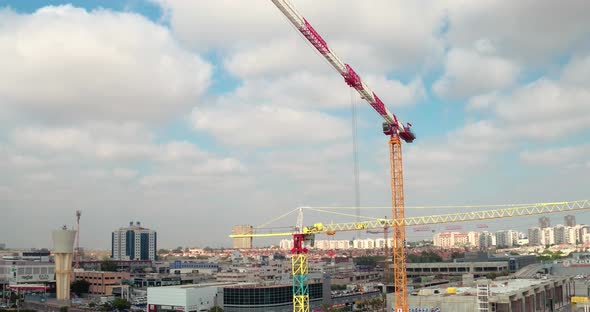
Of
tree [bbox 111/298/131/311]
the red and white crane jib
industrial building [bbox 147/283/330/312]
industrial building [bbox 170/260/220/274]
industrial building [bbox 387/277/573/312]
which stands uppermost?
the red and white crane jib

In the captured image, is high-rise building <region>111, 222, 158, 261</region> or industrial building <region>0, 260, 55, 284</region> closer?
industrial building <region>0, 260, 55, 284</region>

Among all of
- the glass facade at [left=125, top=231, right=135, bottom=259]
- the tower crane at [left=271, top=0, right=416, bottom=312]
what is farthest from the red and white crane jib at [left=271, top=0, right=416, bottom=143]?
the glass facade at [left=125, top=231, right=135, bottom=259]

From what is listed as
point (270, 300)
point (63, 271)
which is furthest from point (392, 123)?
point (63, 271)

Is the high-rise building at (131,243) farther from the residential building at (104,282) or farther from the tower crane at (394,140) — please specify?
the tower crane at (394,140)

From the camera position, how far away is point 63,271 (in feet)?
227

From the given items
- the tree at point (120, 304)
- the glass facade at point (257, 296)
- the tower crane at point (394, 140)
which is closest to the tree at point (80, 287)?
the tree at point (120, 304)

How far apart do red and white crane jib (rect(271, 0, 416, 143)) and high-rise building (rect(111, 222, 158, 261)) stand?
413 feet

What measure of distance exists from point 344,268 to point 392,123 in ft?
209

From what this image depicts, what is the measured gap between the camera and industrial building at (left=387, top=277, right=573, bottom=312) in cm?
3738

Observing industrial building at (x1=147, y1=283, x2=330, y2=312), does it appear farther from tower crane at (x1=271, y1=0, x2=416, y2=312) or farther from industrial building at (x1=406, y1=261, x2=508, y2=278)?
industrial building at (x1=406, y1=261, x2=508, y2=278)

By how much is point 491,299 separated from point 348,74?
18529 mm

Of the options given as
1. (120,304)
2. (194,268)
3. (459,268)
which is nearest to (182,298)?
(120,304)

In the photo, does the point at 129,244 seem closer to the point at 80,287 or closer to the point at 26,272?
the point at 26,272

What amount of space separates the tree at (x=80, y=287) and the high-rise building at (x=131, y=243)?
8394cm
